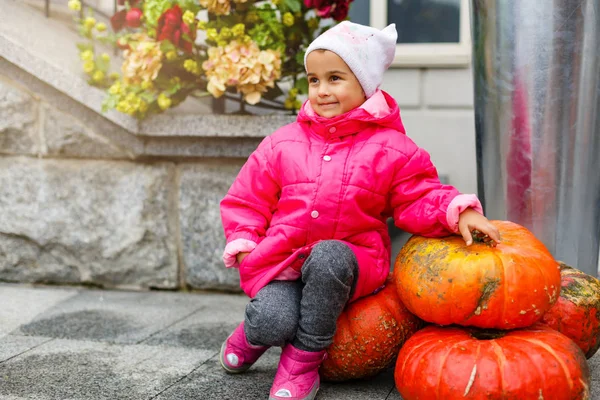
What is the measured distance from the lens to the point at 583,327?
2389 mm

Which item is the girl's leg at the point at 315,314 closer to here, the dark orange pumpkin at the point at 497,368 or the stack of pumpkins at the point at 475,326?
the stack of pumpkins at the point at 475,326

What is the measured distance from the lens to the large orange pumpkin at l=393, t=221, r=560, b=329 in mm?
2098

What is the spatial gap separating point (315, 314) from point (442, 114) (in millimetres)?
2789

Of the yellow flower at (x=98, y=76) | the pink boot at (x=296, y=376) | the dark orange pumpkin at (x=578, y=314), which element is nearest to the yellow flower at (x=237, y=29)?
the yellow flower at (x=98, y=76)

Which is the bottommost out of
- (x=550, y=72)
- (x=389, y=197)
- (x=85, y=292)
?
(x=85, y=292)

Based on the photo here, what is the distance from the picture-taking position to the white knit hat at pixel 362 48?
2.40 m

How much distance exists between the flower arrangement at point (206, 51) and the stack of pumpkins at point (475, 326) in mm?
1463

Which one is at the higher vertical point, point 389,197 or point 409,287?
point 389,197

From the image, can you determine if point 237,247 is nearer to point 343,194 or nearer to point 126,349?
point 343,194

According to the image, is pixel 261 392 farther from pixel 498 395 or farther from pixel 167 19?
pixel 167 19

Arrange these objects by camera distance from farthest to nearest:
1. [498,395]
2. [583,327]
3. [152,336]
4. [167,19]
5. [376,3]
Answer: [376,3], [167,19], [152,336], [583,327], [498,395]

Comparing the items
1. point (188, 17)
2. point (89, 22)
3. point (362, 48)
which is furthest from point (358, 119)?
point (89, 22)

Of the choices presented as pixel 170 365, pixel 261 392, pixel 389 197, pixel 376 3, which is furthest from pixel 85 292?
pixel 376 3

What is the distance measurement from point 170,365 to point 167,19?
1760 mm
